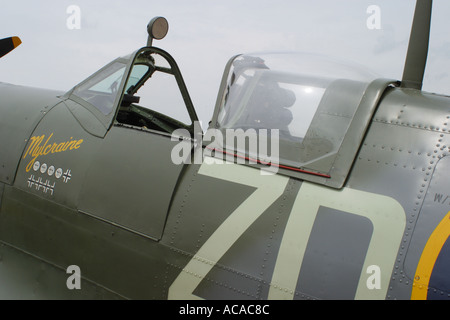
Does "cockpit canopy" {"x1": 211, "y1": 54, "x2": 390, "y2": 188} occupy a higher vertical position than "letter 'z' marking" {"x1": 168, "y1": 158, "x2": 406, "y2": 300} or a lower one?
higher

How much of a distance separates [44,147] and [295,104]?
2.29 metres

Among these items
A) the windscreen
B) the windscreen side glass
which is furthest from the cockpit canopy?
the windscreen side glass

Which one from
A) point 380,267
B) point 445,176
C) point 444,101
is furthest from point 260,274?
point 444,101

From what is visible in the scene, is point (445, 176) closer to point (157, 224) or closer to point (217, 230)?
point (217, 230)

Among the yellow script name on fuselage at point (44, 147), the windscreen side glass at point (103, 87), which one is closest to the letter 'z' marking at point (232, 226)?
the yellow script name on fuselage at point (44, 147)

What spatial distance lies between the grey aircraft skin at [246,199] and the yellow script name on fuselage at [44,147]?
1 centimetres

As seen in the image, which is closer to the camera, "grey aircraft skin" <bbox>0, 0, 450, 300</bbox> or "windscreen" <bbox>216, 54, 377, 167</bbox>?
"grey aircraft skin" <bbox>0, 0, 450, 300</bbox>

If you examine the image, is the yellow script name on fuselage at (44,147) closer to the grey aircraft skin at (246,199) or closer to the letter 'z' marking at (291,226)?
the grey aircraft skin at (246,199)

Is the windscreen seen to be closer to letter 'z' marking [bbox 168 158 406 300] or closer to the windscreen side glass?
letter 'z' marking [bbox 168 158 406 300]

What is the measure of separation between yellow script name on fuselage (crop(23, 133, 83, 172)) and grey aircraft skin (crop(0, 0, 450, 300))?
0.04ft

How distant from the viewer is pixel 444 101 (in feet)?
9.66

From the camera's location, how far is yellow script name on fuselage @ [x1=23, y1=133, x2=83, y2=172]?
149 inches

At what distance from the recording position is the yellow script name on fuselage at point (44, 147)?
12.4 ft

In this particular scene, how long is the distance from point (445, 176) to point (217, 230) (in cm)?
146
